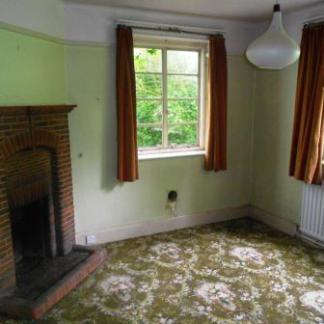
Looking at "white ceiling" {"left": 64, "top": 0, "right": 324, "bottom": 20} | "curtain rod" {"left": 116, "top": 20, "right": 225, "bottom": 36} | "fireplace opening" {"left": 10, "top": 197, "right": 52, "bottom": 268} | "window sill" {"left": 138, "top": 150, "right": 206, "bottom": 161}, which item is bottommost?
"fireplace opening" {"left": 10, "top": 197, "right": 52, "bottom": 268}

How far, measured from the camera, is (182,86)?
12.8ft

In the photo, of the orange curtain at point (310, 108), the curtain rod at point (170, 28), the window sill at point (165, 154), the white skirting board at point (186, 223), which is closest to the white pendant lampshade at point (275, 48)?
the orange curtain at point (310, 108)

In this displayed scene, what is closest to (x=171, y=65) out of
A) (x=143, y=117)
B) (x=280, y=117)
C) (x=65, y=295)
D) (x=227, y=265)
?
(x=143, y=117)

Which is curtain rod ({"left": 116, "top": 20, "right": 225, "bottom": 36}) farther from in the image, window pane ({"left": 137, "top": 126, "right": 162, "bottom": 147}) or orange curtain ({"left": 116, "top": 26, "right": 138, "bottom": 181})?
window pane ({"left": 137, "top": 126, "right": 162, "bottom": 147})

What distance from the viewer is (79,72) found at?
328cm

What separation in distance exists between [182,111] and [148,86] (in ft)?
1.76

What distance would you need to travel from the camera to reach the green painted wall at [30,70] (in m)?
2.46

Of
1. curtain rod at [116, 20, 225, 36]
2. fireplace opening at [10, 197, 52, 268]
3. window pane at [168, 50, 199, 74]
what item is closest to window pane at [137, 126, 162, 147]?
window pane at [168, 50, 199, 74]

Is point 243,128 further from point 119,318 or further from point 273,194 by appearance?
point 119,318

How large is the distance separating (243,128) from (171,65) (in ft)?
4.16

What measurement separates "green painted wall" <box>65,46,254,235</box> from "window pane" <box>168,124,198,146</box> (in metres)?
0.24

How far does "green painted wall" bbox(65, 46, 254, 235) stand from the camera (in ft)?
11.0

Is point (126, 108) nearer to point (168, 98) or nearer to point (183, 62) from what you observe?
point (168, 98)

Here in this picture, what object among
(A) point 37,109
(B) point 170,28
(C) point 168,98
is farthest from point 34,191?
(B) point 170,28
